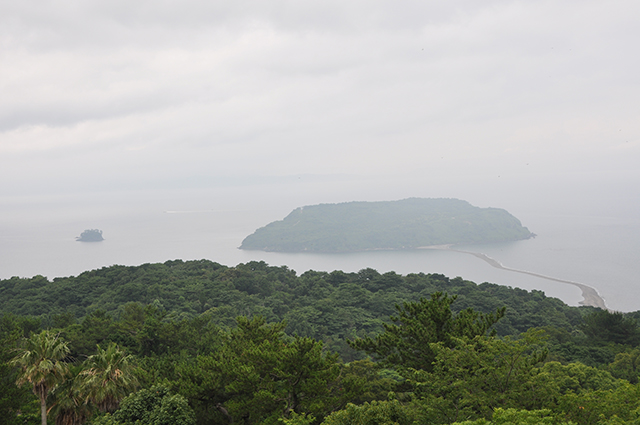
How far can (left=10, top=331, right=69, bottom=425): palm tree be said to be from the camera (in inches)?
498

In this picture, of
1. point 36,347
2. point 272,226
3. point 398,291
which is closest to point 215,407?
point 36,347

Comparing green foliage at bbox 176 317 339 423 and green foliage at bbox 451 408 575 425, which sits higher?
green foliage at bbox 451 408 575 425

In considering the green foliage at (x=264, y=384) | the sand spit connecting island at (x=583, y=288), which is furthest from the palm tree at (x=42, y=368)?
the sand spit connecting island at (x=583, y=288)

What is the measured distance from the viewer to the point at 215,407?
13.2m

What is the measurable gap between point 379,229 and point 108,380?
150513 mm

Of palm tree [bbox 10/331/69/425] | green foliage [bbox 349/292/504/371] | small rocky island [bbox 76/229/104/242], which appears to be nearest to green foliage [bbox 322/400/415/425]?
green foliage [bbox 349/292/504/371]

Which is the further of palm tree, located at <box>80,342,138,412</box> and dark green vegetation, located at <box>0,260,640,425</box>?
palm tree, located at <box>80,342,138,412</box>

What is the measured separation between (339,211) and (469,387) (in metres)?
173

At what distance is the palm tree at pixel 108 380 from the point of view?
12773mm

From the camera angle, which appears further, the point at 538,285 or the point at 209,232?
the point at 209,232

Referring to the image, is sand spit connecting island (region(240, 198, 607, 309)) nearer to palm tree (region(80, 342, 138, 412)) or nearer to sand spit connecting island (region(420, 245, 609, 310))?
sand spit connecting island (region(420, 245, 609, 310))

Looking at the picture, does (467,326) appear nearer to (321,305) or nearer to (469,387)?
(469,387)

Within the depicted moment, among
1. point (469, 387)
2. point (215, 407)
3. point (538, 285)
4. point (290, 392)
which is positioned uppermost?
point (469, 387)

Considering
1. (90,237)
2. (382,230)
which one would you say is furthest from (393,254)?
(90,237)
